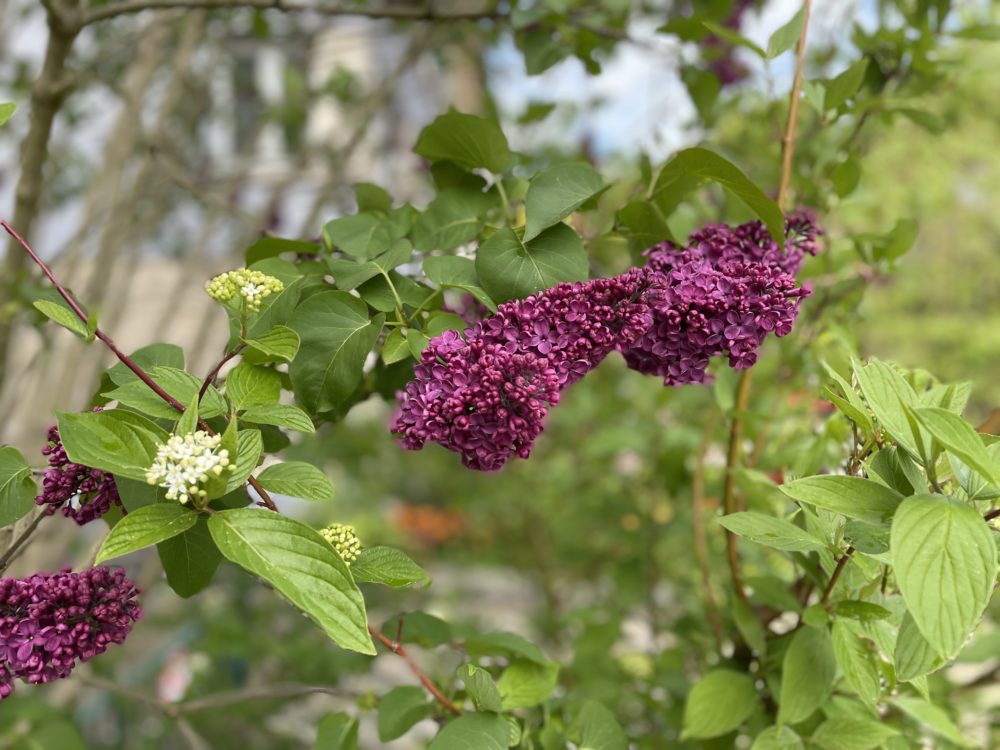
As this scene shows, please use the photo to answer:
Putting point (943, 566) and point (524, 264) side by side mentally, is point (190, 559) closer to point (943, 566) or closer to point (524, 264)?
point (524, 264)

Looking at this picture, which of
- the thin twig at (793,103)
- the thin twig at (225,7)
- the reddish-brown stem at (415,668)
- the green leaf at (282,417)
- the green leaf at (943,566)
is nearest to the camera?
the green leaf at (943,566)

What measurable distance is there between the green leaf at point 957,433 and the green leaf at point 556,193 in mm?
271

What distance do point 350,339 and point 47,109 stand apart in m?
0.58

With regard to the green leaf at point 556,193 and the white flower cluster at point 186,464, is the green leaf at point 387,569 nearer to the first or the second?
the white flower cluster at point 186,464

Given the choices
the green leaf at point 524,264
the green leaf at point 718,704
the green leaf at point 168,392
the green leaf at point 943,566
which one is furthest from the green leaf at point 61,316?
the green leaf at point 718,704

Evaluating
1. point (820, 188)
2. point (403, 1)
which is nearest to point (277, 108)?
point (403, 1)

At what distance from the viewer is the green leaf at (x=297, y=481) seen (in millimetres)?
539

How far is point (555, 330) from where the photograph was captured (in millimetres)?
560

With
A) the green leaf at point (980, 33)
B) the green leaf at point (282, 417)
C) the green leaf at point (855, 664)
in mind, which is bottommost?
the green leaf at point (855, 664)

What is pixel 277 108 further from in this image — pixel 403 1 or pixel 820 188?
pixel 820 188

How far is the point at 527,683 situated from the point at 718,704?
0.62 ft

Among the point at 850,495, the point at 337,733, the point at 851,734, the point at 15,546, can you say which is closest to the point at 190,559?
the point at 15,546

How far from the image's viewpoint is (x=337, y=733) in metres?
0.72

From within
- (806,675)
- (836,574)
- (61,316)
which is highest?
(61,316)
